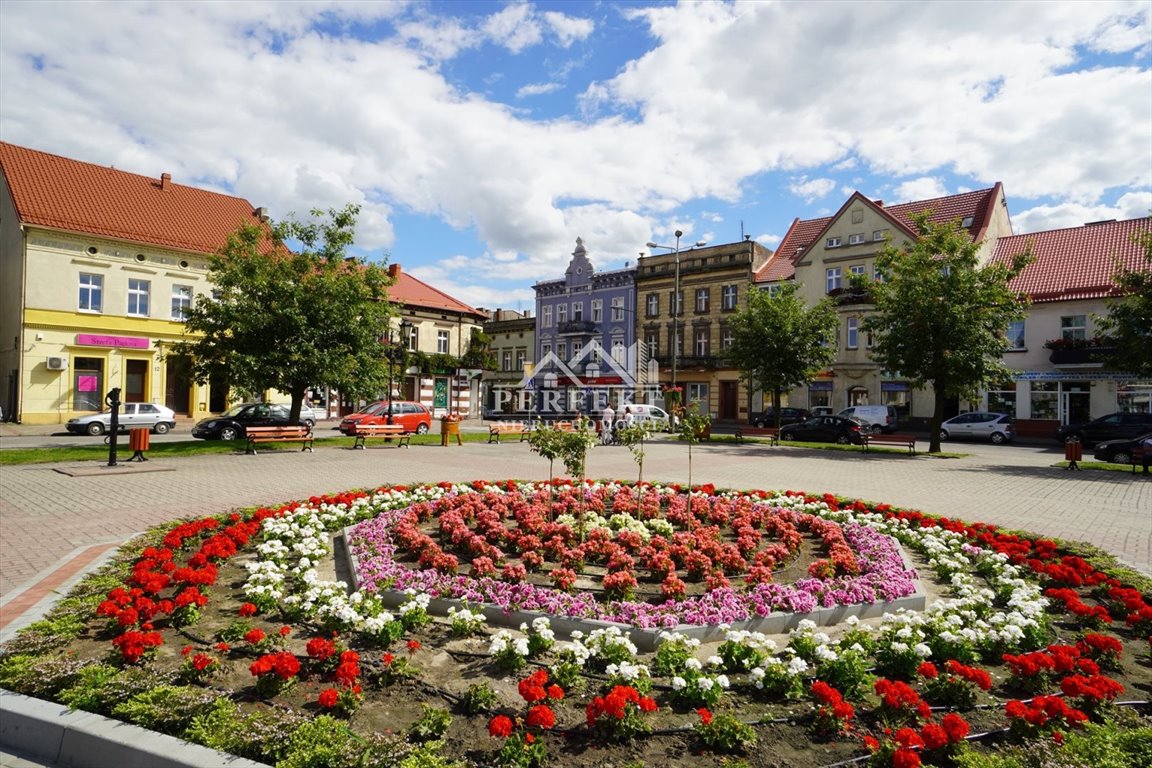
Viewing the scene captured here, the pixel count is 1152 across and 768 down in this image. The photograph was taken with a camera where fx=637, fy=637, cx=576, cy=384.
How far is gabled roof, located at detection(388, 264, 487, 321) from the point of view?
4725 centimetres

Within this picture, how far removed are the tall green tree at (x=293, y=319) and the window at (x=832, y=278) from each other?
3134 centimetres

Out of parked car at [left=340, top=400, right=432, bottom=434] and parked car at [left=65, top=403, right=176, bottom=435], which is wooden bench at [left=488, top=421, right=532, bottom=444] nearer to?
parked car at [left=340, top=400, right=432, bottom=434]

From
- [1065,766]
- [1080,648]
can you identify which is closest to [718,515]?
[1080,648]

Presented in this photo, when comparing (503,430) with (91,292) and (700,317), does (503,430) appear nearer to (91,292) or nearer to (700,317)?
(91,292)

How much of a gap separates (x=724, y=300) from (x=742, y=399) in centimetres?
757

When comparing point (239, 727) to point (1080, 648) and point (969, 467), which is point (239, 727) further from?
point (969, 467)

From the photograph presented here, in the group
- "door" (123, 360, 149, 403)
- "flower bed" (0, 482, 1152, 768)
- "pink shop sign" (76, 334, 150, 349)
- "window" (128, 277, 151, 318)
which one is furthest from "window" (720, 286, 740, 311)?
"flower bed" (0, 482, 1152, 768)

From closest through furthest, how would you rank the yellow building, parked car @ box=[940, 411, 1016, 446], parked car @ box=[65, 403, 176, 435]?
parked car @ box=[65, 403, 176, 435] < the yellow building < parked car @ box=[940, 411, 1016, 446]

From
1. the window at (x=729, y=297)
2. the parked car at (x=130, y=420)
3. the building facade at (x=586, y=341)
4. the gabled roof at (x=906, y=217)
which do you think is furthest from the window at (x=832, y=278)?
the parked car at (x=130, y=420)

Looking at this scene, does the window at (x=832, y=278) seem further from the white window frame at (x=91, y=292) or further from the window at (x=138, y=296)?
the white window frame at (x=91, y=292)

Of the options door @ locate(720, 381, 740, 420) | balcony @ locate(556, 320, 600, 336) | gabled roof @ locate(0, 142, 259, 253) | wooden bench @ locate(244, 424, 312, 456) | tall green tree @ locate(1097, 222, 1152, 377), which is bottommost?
wooden bench @ locate(244, 424, 312, 456)

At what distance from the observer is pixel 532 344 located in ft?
199

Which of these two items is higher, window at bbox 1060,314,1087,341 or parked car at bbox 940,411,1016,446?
window at bbox 1060,314,1087,341

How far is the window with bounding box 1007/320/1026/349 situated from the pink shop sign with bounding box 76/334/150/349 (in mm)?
47576
